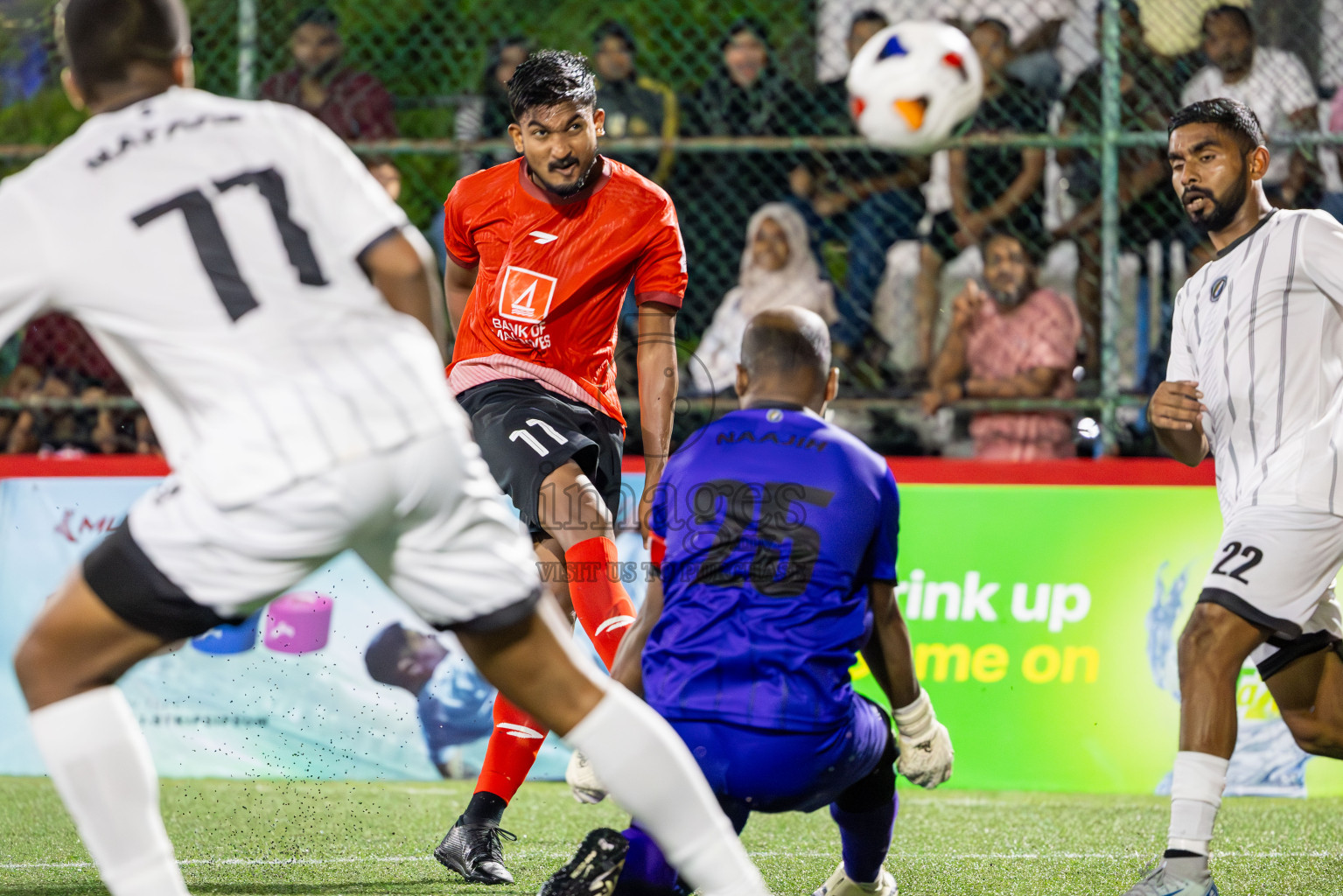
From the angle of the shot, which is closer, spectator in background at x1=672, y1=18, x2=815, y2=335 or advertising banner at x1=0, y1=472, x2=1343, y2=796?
advertising banner at x1=0, y1=472, x2=1343, y2=796

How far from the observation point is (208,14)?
332 inches

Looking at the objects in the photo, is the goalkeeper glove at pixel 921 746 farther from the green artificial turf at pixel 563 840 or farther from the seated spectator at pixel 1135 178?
the seated spectator at pixel 1135 178

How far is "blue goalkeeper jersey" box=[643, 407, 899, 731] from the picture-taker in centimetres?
297

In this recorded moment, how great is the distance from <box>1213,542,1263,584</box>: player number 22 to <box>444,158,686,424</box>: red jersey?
1.89 meters

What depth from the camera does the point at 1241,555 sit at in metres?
3.73

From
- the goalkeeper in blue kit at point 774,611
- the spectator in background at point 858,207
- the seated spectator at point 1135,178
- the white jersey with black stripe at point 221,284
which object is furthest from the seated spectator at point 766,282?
the white jersey with black stripe at point 221,284

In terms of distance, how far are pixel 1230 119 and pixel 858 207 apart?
3.46m

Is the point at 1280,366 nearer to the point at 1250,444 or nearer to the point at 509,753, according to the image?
the point at 1250,444

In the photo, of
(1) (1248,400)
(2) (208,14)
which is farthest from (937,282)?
(2) (208,14)

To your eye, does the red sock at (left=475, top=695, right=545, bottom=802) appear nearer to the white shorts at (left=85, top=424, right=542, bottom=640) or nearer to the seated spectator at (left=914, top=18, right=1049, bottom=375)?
the white shorts at (left=85, top=424, right=542, bottom=640)

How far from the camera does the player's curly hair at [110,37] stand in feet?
8.43

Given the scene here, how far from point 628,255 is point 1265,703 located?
3359 millimetres

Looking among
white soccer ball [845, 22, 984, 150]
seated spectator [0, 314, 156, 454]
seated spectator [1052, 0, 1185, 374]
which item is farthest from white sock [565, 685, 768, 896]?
seated spectator [0, 314, 156, 454]

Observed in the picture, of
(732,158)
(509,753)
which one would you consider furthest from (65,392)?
(509,753)
